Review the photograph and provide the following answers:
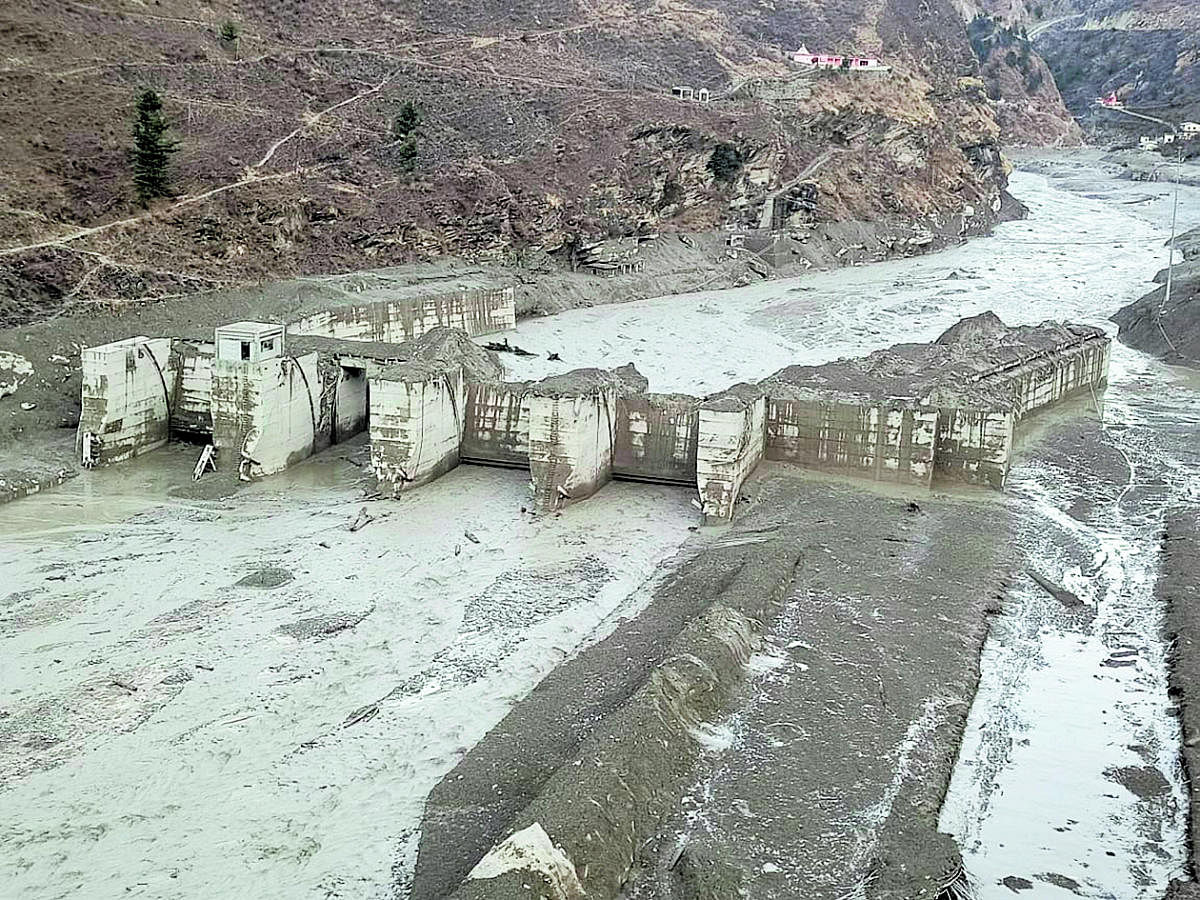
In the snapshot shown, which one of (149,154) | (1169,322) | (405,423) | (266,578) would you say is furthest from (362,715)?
(1169,322)

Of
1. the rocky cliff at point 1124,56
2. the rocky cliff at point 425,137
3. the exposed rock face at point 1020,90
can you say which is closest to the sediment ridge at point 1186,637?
the rocky cliff at point 425,137

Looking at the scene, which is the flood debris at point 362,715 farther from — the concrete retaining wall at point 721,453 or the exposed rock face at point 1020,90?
the exposed rock face at point 1020,90

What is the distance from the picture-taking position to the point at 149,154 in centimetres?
4300

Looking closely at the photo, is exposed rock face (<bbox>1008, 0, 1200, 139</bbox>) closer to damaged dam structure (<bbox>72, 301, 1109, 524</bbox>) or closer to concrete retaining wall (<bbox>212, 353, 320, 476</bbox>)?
damaged dam structure (<bbox>72, 301, 1109, 524</bbox>)

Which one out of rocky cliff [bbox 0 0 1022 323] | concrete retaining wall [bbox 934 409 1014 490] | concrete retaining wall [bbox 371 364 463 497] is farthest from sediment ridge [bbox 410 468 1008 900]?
rocky cliff [bbox 0 0 1022 323]

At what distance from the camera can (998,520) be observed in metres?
26.5

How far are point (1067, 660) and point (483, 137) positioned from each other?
1644 inches

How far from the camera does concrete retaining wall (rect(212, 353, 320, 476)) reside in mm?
29562

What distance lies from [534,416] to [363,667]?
8.46 meters

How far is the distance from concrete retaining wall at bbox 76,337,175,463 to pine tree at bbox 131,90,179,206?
12.9m

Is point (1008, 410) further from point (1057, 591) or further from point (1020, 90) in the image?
point (1020, 90)

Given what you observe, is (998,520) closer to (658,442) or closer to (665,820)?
(658,442)

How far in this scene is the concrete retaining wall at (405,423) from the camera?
28.6 meters

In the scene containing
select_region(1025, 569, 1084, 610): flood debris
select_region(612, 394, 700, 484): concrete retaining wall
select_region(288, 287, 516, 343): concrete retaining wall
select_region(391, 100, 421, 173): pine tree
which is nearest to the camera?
select_region(1025, 569, 1084, 610): flood debris
